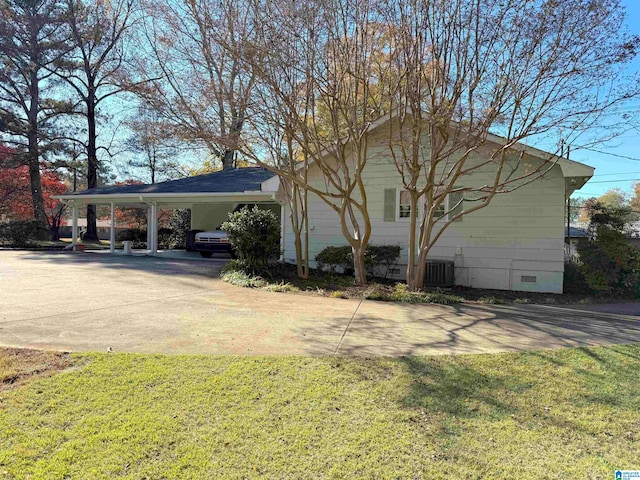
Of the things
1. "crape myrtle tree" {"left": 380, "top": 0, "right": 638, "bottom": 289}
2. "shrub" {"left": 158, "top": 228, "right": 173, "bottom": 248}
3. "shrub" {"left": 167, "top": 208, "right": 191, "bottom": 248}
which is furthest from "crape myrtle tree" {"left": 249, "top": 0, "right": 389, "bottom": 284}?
"shrub" {"left": 158, "top": 228, "right": 173, "bottom": 248}

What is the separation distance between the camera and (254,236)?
399 inches

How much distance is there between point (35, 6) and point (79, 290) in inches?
1010

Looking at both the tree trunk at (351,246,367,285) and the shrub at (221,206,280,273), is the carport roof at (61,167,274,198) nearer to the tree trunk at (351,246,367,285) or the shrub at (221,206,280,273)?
the shrub at (221,206,280,273)

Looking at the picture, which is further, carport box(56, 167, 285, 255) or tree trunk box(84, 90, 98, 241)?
tree trunk box(84, 90, 98, 241)

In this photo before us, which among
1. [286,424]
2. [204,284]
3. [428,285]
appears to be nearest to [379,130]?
[428,285]

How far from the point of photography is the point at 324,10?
26.0 ft

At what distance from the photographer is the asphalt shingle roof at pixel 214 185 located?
14.2m

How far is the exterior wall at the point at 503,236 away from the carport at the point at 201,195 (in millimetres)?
3357

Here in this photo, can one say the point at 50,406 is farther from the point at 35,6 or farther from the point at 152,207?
the point at 35,6

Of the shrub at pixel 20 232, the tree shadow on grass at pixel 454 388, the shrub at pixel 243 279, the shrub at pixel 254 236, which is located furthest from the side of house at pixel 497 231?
the shrub at pixel 20 232

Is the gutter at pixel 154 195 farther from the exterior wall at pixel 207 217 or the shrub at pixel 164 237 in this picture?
the shrub at pixel 164 237

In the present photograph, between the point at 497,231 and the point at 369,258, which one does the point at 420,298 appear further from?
the point at 497,231

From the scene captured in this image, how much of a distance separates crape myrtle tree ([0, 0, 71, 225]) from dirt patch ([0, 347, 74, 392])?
2461cm

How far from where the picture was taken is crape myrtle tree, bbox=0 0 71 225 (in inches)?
939
